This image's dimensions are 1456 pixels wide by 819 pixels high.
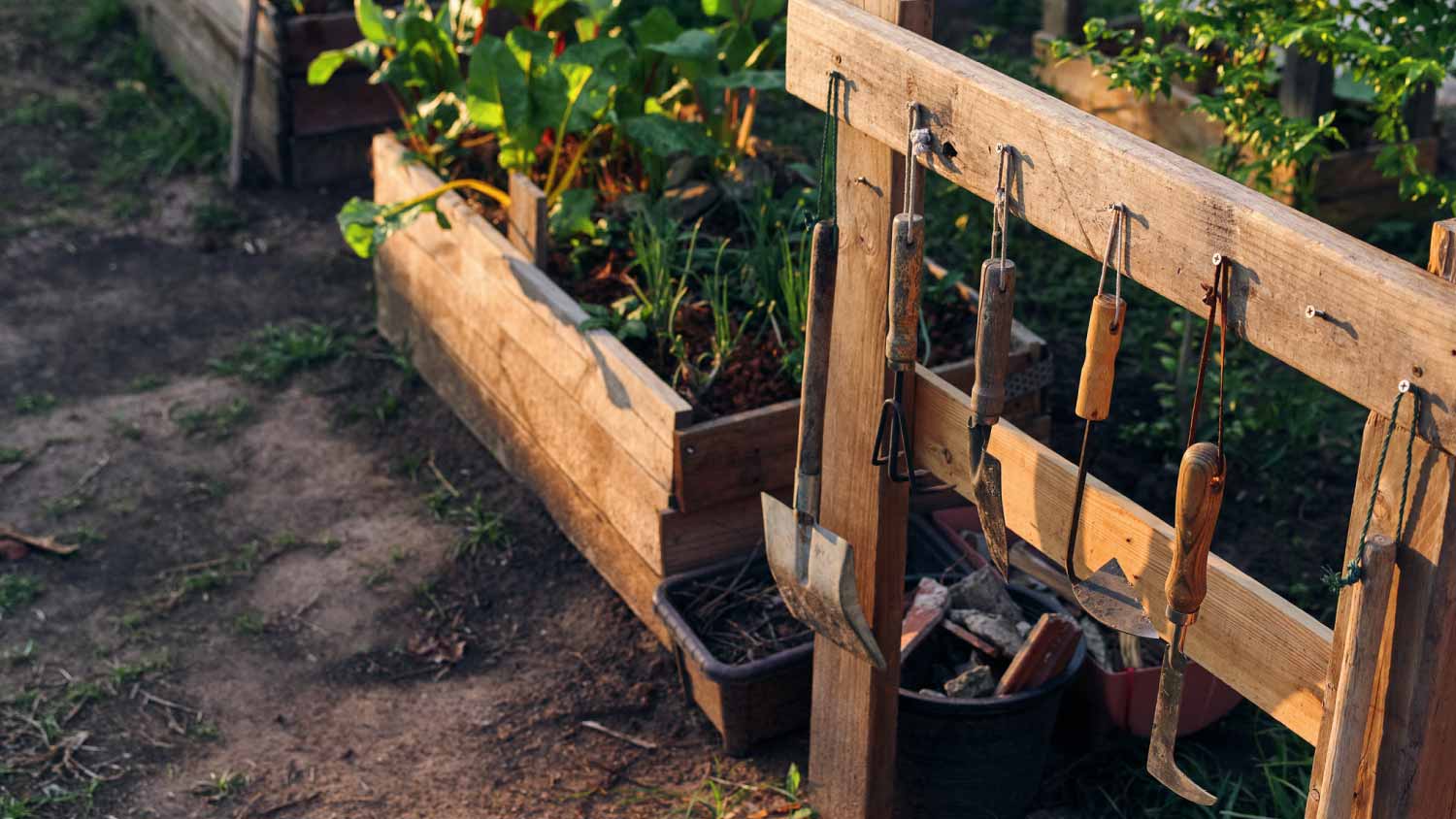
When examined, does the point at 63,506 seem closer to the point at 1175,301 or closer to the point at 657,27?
the point at 657,27

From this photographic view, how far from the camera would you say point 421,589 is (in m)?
4.13

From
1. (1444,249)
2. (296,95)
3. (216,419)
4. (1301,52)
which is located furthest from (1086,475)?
(296,95)

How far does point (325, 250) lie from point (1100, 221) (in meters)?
4.37

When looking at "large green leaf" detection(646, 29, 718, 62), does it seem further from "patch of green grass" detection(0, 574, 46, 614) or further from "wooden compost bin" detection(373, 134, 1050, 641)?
"patch of green grass" detection(0, 574, 46, 614)

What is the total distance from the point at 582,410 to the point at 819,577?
1378mm

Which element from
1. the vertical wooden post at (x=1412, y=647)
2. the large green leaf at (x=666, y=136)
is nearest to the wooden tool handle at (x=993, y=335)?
the vertical wooden post at (x=1412, y=647)

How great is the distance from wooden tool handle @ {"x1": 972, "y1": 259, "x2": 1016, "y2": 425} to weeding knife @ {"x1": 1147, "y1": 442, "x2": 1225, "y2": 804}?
1.02 ft

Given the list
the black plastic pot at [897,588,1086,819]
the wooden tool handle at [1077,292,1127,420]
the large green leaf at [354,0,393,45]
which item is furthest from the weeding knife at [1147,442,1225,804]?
the large green leaf at [354,0,393,45]

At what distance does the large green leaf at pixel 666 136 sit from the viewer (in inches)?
163

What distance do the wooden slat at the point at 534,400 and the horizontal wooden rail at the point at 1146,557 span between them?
1.12 m

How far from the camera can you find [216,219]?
242 inches

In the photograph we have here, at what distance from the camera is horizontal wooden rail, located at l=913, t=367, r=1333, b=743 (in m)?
2.13

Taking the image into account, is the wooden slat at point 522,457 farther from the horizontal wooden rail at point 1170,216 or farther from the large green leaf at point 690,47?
the horizontal wooden rail at point 1170,216

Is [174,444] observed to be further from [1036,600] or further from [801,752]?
[1036,600]
